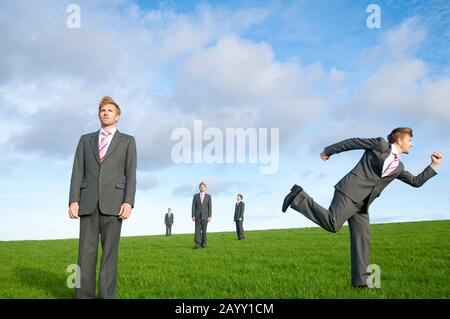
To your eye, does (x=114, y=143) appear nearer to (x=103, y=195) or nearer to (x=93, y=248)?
(x=103, y=195)

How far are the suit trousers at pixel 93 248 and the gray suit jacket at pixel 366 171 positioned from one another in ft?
12.4

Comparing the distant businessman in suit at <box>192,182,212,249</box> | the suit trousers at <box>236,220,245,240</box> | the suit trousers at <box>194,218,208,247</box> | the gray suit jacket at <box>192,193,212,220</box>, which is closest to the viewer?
the suit trousers at <box>194,218,208,247</box>

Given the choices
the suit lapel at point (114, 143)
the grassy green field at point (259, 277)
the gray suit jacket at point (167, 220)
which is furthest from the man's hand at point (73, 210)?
the gray suit jacket at point (167, 220)

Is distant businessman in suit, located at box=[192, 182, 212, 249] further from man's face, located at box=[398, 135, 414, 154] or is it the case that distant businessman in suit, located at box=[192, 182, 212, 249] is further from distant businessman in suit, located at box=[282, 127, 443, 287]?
man's face, located at box=[398, 135, 414, 154]

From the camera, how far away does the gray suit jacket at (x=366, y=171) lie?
733cm

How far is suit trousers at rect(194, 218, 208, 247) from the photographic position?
18.0 meters

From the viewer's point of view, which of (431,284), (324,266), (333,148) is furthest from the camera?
(324,266)

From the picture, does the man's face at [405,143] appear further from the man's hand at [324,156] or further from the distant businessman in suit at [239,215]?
the distant businessman in suit at [239,215]

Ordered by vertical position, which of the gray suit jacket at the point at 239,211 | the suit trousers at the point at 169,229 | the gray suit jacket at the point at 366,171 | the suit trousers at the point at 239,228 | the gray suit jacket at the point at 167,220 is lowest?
the suit trousers at the point at 169,229

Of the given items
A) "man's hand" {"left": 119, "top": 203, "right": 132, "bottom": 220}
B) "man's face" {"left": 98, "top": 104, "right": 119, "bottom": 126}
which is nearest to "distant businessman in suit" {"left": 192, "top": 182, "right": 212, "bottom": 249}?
"man's hand" {"left": 119, "top": 203, "right": 132, "bottom": 220}
